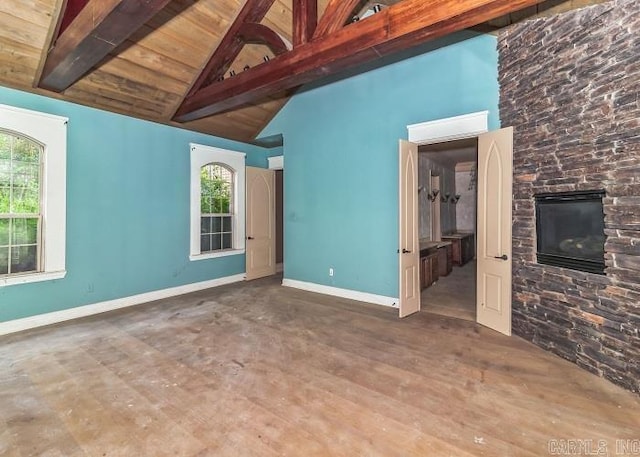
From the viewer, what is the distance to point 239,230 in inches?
243

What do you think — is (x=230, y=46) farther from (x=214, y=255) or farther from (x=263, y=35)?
(x=214, y=255)

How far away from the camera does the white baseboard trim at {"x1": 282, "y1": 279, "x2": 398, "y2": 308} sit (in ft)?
14.8

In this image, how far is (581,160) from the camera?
2.67 m

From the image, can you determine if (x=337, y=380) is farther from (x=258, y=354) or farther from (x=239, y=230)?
(x=239, y=230)

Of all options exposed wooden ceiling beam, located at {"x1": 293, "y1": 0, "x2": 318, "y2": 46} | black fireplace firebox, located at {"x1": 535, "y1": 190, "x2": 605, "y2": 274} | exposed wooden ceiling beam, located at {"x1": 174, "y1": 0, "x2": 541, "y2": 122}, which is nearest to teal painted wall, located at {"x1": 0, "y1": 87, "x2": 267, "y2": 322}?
exposed wooden ceiling beam, located at {"x1": 174, "y1": 0, "x2": 541, "y2": 122}

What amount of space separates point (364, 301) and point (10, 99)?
16.9 feet

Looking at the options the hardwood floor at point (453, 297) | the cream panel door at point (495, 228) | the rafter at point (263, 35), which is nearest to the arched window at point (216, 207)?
the rafter at point (263, 35)

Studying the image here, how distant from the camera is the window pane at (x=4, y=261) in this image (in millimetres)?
3615

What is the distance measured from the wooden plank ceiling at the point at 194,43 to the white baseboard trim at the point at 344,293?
10.2 feet

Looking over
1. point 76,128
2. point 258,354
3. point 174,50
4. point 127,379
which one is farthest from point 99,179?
point 258,354

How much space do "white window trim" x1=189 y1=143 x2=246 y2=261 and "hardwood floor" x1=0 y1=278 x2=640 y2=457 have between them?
6.52 ft

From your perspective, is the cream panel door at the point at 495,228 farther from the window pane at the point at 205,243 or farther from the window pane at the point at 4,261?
the window pane at the point at 4,261

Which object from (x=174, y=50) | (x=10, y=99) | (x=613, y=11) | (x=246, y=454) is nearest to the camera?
(x=246, y=454)

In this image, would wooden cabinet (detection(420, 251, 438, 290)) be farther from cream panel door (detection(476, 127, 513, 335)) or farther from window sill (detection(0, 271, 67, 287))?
window sill (detection(0, 271, 67, 287))
